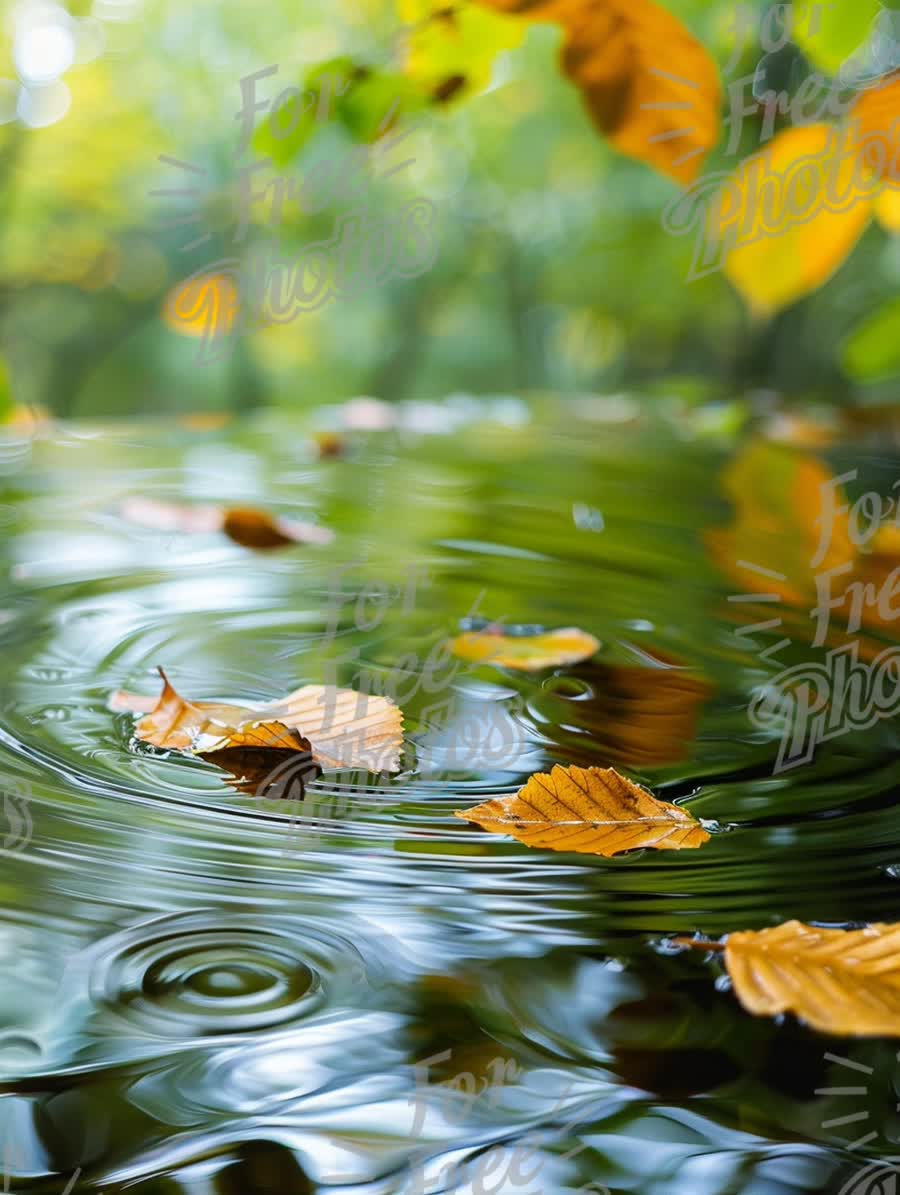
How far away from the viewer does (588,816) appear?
19.9 inches

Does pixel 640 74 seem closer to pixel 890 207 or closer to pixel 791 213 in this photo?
pixel 791 213

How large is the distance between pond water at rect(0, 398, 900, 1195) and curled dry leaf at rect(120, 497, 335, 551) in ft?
0.44

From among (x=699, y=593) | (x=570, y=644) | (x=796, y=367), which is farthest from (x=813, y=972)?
(x=796, y=367)

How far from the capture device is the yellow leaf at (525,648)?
0.73 m

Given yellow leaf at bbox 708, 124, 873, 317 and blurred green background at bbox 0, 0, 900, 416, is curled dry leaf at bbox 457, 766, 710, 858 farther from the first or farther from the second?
blurred green background at bbox 0, 0, 900, 416

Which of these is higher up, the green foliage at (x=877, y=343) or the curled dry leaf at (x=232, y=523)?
the green foliage at (x=877, y=343)

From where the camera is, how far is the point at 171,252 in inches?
209

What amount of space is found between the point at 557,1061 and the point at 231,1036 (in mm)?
95

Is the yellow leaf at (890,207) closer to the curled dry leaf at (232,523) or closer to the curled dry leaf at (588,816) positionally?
the curled dry leaf at (232,523)

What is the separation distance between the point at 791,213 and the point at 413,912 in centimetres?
67

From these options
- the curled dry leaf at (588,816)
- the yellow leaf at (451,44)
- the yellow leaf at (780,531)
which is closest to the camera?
the curled dry leaf at (588,816)

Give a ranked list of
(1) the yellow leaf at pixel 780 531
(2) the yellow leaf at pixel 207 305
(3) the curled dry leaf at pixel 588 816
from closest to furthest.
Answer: (3) the curled dry leaf at pixel 588 816
(1) the yellow leaf at pixel 780 531
(2) the yellow leaf at pixel 207 305

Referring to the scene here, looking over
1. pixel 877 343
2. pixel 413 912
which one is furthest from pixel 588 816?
pixel 877 343

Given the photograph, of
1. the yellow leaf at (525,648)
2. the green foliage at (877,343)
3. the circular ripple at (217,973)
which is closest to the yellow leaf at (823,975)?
the circular ripple at (217,973)
